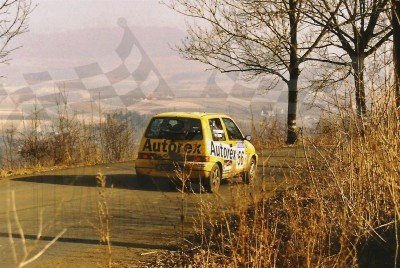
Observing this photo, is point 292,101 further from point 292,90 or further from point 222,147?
point 222,147

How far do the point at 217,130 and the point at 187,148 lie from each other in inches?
43.5

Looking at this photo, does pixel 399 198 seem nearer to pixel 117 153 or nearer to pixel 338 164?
pixel 338 164

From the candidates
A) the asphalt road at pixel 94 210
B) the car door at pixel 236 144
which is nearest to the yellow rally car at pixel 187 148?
the car door at pixel 236 144

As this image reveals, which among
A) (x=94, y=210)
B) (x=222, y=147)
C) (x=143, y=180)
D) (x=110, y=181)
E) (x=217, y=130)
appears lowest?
(x=94, y=210)

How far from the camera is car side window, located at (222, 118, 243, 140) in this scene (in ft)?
41.3

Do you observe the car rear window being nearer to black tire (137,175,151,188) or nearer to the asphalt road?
black tire (137,175,151,188)

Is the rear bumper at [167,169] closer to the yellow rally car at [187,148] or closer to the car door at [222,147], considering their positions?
the yellow rally car at [187,148]

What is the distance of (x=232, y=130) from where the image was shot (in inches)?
505

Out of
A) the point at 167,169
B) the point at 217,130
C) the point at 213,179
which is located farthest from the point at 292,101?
the point at 167,169

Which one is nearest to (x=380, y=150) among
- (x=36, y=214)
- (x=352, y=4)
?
(x=36, y=214)

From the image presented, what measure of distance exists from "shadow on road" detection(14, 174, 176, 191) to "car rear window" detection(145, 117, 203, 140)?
131 cm

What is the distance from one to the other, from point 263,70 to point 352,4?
6136 mm

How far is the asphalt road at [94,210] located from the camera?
674cm

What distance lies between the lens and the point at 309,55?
958 inches
